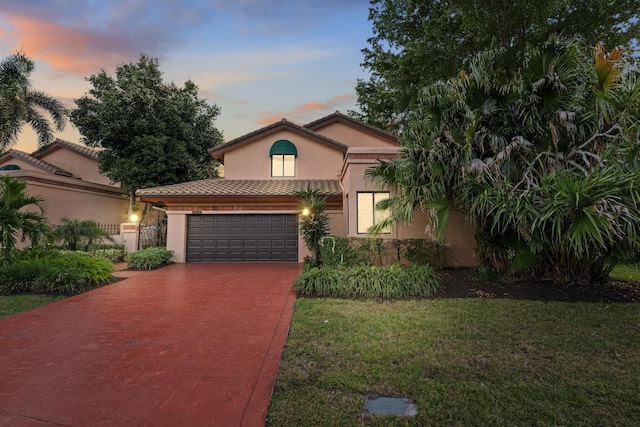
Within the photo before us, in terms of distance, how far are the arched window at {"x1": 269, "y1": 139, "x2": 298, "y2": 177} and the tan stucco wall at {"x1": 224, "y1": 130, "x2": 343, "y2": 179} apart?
0.70 ft

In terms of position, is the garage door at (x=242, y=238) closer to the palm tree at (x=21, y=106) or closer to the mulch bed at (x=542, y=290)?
the mulch bed at (x=542, y=290)

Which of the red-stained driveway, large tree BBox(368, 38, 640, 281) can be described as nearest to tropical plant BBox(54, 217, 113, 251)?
Answer: the red-stained driveway

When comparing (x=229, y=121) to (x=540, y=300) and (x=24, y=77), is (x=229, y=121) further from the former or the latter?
(x=540, y=300)

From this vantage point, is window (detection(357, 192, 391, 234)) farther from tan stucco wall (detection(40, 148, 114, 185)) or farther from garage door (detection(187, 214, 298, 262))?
tan stucco wall (detection(40, 148, 114, 185))

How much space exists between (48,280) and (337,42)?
1215 centimetres

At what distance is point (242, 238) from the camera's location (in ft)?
47.5

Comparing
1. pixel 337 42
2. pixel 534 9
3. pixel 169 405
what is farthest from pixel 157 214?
pixel 534 9

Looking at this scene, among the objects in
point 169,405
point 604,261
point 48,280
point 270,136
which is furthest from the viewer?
point 270,136

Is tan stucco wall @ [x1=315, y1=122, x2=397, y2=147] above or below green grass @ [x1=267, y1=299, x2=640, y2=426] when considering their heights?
above

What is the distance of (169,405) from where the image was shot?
320 cm

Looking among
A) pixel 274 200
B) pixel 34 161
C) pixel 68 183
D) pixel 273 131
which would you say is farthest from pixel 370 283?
pixel 34 161

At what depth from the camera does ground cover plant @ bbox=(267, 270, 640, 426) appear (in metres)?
3.00

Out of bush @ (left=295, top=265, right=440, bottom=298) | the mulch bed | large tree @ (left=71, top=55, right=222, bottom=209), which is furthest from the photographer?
large tree @ (left=71, top=55, right=222, bottom=209)

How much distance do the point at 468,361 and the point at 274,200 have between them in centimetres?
1115
